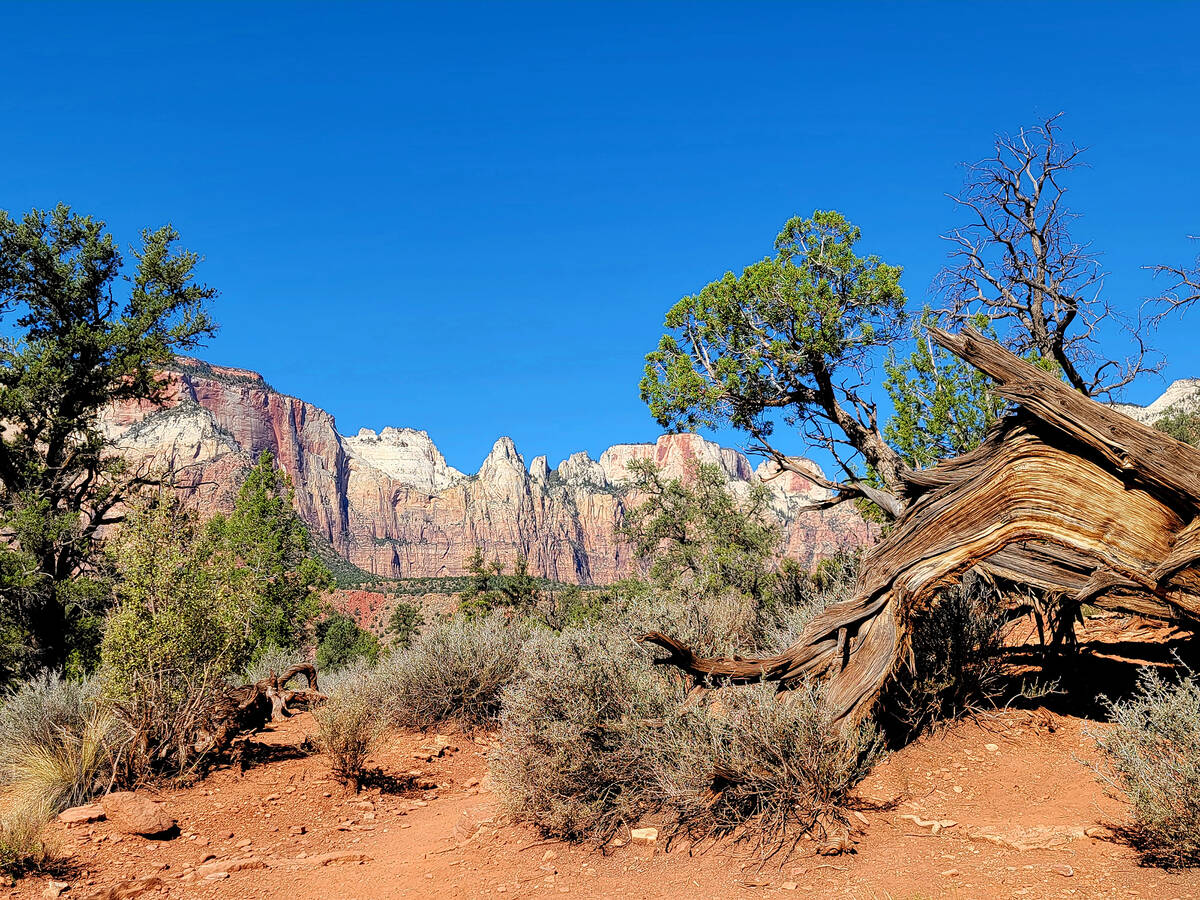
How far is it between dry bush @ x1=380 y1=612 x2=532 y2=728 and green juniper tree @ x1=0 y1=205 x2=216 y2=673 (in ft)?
21.6

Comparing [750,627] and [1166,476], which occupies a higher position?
[1166,476]

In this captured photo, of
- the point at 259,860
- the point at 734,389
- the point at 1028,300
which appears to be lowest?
the point at 259,860

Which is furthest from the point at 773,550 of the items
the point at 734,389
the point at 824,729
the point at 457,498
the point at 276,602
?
the point at 457,498

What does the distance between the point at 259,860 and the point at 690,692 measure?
4.46 metres

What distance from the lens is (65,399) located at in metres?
15.4

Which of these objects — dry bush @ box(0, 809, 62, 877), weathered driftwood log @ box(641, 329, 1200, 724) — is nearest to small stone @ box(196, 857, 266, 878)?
dry bush @ box(0, 809, 62, 877)

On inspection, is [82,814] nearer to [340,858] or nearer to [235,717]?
Result: [235,717]

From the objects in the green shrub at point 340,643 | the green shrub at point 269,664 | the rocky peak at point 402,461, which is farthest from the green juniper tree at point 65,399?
the rocky peak at point 402,461

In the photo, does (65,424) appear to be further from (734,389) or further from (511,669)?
(734,389)

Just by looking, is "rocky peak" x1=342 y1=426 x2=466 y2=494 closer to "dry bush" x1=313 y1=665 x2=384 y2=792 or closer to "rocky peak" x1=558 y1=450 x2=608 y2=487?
"rocky peak" x1=558 y1=450 x2=608 y2=487

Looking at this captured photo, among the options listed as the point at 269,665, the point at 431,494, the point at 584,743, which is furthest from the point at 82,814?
the point at 431,494

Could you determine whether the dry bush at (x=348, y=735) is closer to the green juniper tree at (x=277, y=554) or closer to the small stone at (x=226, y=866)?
the small stone at (x=226, y=866)

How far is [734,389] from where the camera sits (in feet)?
42.1

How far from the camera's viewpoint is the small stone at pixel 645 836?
250 inches
